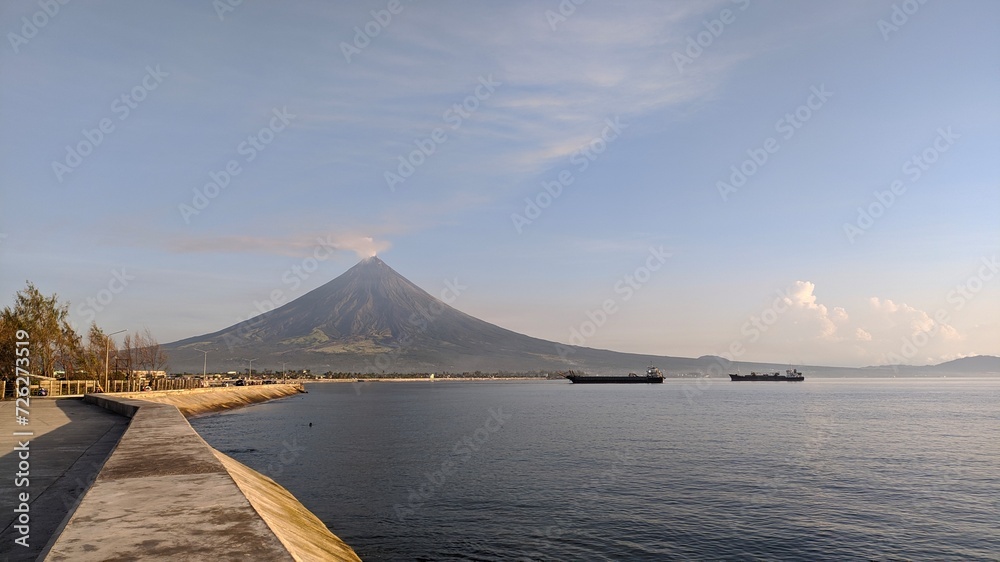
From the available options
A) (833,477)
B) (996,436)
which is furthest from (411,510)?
(996,436)

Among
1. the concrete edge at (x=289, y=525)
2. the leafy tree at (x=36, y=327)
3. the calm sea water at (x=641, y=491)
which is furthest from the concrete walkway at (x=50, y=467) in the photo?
the leafy tree at (x=36, y=327)

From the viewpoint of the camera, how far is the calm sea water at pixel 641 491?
63.3ft

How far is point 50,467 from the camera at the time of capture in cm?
1780

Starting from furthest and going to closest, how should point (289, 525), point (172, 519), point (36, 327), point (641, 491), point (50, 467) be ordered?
point (36, 327)
point (641, 491)
point (50, 467)
point (289, 525)
point (172, 519)

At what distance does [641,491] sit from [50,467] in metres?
22.1

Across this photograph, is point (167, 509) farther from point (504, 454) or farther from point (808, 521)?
point (504, 454)

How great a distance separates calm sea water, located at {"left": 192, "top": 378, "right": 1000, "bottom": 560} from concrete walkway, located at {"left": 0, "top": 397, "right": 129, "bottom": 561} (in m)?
7.76

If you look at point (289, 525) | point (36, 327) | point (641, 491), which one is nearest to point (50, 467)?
point (289, 525)

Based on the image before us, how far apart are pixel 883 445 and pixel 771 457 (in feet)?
44.8

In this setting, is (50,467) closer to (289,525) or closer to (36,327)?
(289,525)

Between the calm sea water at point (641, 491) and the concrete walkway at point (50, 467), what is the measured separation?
7.76 metres

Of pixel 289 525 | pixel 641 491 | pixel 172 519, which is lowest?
pixel 641 491

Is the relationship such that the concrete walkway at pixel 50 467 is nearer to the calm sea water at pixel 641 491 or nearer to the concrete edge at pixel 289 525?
the concrete edge at pixel 289 525

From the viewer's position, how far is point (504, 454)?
3884 cm
